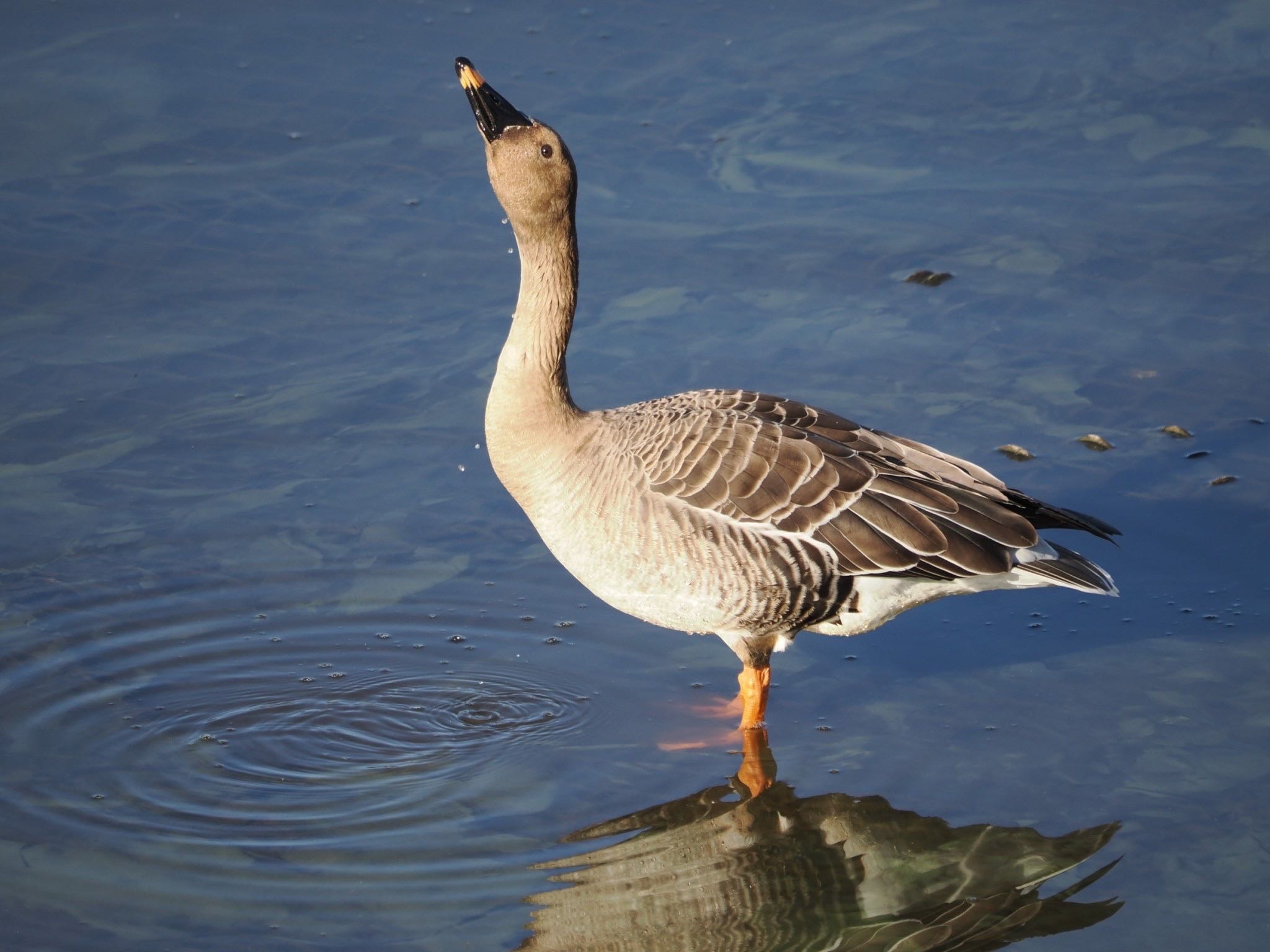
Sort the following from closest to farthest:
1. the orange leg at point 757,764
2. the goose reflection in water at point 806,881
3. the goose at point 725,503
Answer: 1. the goose reflection in water at point 806,881
2. the orange leg at point 757,764
3. the goose at point 725,503

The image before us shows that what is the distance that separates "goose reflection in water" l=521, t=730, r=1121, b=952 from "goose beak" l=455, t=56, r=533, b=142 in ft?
8.50

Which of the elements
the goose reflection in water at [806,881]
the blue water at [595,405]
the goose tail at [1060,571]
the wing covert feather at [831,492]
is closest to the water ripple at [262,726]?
the blue water at [595,405]

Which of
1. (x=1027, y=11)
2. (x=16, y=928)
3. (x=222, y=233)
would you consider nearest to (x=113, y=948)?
(x=16, y=928)

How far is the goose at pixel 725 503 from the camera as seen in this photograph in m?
5.70

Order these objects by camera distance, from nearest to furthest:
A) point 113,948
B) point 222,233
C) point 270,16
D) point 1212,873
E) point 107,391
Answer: point 113,948
point 1212,873
point 107,391
point 222,233
point 270,16

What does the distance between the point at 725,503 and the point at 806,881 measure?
55.9 inches

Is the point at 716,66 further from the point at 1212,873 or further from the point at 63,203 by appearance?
the point at 1212,873

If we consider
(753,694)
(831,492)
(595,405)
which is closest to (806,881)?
(753,694)

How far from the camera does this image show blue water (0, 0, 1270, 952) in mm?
5000

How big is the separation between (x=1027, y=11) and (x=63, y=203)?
6.77 m

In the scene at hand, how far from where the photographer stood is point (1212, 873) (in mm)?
4898

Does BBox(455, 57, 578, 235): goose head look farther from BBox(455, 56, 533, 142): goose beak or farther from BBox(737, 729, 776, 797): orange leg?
BBox(737, 729, 776, 797): orange leg

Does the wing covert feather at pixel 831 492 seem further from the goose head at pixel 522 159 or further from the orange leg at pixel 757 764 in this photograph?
the goose head at pixel 522 159

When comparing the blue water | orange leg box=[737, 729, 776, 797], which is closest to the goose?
orange leg box=[737, 729, 776, 797]
